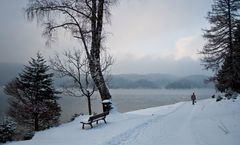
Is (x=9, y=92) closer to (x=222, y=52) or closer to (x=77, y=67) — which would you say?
(x=77, y=67)

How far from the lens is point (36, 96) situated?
2866cm

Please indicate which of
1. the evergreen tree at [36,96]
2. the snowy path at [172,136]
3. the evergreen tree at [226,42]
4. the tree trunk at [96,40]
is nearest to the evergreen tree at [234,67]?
the evergreen tree at [226,42]

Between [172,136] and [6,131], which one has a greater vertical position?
[172,136]

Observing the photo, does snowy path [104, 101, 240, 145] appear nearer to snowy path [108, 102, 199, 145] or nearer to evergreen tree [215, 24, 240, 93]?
snowy path [108, 102, 199, 145]

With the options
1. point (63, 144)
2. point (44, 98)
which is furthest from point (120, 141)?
point (44, 98)

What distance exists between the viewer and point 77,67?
22969 mm

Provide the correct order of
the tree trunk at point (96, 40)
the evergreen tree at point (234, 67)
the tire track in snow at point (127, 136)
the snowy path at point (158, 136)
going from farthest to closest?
the evergreen tree at point (234, 67) → the tree trunk at point (96, 40) → the snowy path at point (158, 136) → the tire track in snow at point (127, 136)

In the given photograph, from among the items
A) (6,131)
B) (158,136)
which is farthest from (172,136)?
(6,131)

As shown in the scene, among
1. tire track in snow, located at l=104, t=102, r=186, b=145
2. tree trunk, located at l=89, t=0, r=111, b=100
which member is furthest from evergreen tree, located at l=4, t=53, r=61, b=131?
tire track in snow, located at l=104, t=102, r=186, b=145

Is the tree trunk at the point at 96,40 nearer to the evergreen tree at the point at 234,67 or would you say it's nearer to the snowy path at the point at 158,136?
the snowy path at the point at 158,136

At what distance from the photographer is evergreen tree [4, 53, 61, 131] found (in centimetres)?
2814

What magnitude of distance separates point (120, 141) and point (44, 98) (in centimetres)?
2098

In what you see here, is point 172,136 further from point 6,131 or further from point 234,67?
point 234,67

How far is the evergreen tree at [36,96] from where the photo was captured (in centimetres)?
2814
